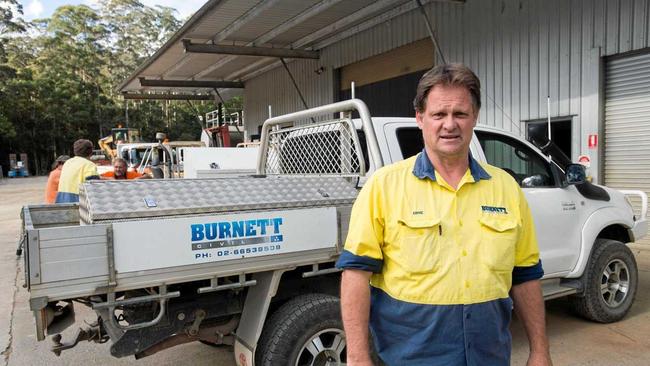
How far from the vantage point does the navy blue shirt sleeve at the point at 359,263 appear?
1688 mm

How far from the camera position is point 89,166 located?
20.1 feet

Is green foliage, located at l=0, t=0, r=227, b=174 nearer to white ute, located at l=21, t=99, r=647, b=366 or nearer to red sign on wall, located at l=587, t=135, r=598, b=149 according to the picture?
red sign on wall, located at l=587, t=135, r=598, b=149

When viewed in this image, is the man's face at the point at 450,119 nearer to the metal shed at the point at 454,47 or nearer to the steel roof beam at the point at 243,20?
the metal shed at the point at 454,47

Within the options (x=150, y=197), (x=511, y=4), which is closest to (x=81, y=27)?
(x=511, y=4)

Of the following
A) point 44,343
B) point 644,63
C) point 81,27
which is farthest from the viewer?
point 81,27

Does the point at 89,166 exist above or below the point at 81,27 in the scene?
below

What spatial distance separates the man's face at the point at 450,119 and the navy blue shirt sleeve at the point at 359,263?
0.45 metres

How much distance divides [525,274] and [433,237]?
0.45m

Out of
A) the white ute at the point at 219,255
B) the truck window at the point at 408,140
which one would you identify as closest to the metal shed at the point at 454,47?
the truck window at the point at 408,140

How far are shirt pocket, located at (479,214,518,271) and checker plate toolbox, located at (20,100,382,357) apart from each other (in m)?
1.39

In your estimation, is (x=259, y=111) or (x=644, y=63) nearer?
(x=644, y=63)

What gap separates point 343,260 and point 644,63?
28.7 ft

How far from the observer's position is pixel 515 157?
4629mm

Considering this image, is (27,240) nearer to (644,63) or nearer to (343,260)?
(343,260)
